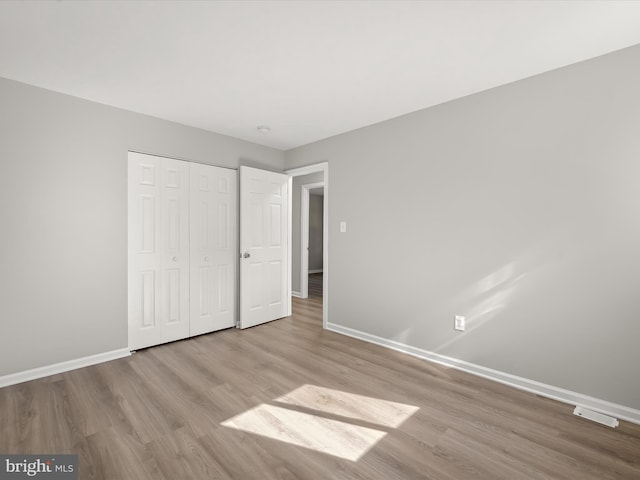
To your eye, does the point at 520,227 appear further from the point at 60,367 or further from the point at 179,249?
the point at 60,367

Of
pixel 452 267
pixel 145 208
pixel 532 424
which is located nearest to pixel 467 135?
pixel 452 267

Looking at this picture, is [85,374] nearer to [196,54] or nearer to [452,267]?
[196,54]

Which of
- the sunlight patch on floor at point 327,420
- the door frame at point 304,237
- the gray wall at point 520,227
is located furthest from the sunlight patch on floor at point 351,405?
the door frame at point 304,237

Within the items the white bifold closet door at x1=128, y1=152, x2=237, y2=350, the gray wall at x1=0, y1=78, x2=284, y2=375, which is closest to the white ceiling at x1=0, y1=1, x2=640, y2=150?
the gray wall at x1=0, y1=78, x2=284, y2=375

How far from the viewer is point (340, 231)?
12.8 feet

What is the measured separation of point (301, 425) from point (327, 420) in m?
0.18

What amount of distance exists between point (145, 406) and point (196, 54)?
2.61 meters

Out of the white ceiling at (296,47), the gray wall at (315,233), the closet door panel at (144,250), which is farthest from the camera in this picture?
the gray wall at (315,233)

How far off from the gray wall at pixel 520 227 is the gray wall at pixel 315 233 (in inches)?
214

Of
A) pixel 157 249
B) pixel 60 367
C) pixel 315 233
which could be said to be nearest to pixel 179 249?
pixel 157 249

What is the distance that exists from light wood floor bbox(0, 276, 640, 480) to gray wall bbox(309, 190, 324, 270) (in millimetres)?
6178

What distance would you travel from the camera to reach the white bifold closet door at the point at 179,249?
10.6 feet

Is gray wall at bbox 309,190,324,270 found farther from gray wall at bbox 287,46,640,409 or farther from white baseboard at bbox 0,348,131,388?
white baseboard at bbox 0,348,131,388

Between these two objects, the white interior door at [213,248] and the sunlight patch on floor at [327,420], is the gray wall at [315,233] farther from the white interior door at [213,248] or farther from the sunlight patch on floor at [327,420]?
the sunlight patch on floor at [327,420]
